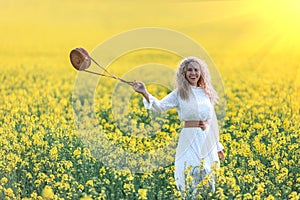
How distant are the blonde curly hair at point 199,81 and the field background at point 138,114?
83 cm

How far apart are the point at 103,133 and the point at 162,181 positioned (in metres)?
1.87

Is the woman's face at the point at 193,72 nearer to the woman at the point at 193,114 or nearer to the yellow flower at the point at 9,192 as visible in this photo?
the woman at the point at 193,114

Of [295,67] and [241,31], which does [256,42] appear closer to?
[241,31]

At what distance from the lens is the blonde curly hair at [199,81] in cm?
774

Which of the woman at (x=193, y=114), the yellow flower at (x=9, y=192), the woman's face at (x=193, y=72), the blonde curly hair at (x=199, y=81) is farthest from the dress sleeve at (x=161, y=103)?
the yellow flower at (x=9, y=192)

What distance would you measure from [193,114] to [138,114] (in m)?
5.61

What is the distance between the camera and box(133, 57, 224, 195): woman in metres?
7.70

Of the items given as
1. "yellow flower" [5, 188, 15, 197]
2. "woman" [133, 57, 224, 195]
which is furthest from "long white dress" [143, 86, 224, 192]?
"yellow flower" [5, 188, 15, 197]

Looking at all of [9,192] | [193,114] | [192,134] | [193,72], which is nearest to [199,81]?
[193,72]

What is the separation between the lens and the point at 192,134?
772cm

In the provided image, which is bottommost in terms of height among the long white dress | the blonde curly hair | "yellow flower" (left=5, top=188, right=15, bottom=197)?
"yellow flower" (left=5, top=188, right=15, bottom=197)

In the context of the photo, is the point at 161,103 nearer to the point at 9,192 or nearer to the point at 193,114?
the point at 193,114

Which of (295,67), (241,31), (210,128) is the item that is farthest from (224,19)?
(210,128)

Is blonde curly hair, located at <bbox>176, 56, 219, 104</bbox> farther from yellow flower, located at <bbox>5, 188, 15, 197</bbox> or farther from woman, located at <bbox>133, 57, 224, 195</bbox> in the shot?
yellow flower, located at <bbox>5, 188, 15, 197</bbox>
